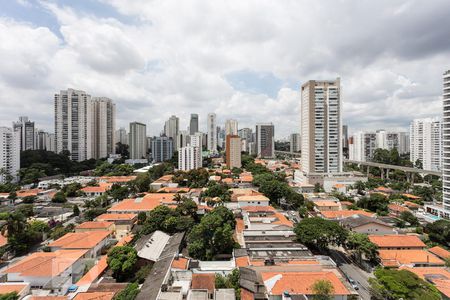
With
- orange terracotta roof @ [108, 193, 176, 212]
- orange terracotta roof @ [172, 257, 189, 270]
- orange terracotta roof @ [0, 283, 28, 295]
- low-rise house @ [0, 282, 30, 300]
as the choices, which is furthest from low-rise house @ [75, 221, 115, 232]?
orange terracotta roof @ [172, 257, 189, 270]

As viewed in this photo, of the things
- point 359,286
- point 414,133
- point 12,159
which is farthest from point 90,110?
point 414,133

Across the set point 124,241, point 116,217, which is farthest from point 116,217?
point 124,241

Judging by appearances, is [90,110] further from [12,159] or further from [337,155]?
[337,155]

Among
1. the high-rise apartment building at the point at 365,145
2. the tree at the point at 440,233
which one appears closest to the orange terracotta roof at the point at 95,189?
the tree at the point at 440,233

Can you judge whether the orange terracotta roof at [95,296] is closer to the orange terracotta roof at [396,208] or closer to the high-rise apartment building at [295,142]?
the orange terracotta roof at [396,208]

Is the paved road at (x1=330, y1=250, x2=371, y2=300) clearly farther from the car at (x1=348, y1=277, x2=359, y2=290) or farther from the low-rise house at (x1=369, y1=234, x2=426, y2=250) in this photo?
the low-rise house at (x1=369, y1=234, x2=426, y2=250)

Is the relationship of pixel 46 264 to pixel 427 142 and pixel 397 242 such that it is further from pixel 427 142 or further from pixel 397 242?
pixel 427 142
